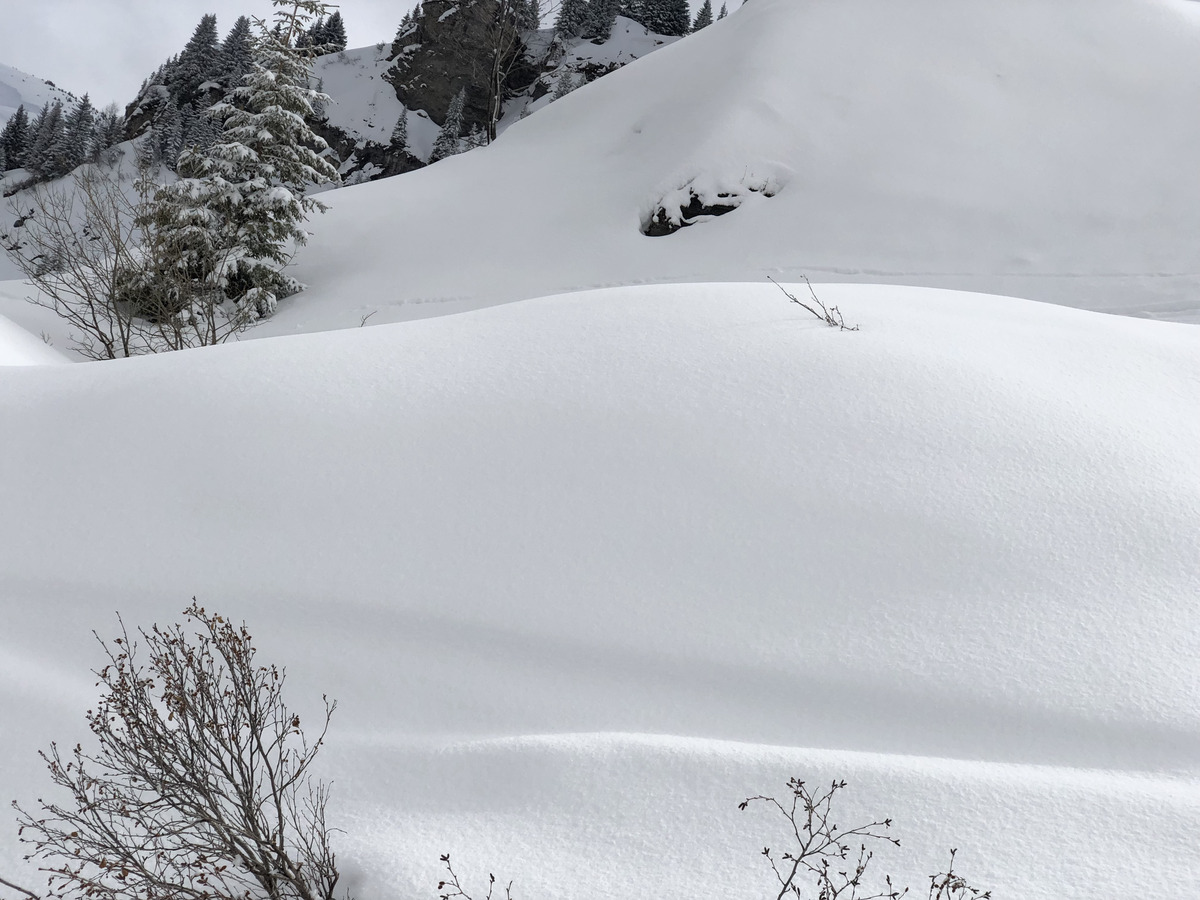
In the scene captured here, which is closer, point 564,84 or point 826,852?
point 826,852

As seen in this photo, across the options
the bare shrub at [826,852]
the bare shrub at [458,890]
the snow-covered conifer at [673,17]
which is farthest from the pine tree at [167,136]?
the bare shrub at [826,852]

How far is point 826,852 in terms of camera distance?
2041mm

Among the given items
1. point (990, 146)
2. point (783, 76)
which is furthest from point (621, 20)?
point (990, 146)

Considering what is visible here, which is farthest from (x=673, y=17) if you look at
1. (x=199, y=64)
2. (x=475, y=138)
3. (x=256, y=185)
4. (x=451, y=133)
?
(x=256, y=185)

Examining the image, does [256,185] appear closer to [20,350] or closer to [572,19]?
[20,350]

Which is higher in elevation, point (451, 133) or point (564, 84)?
point (564, 84)

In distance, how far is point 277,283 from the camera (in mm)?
13609

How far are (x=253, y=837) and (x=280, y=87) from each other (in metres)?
14.5

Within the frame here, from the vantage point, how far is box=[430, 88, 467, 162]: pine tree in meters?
37.2

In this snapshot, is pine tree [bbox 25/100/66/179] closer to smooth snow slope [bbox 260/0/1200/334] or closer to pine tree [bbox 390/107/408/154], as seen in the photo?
pine tree [bbox 390/107/408/154]

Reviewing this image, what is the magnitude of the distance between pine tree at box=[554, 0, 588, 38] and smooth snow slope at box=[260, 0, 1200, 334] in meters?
31.6

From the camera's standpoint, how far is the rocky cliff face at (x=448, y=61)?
39.9 metres

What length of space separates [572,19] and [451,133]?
12701 millimetres

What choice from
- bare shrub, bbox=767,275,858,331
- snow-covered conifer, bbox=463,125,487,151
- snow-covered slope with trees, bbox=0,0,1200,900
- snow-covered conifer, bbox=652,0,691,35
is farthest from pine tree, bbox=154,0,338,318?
snow-covered conifer, bbox=652,0,691,35
